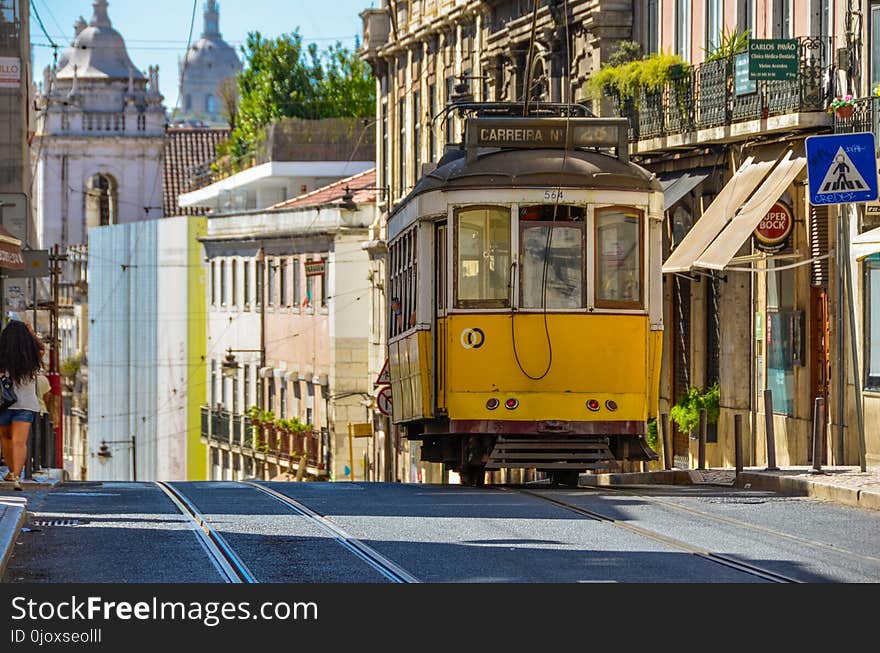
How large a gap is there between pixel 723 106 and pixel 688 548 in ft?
53.0

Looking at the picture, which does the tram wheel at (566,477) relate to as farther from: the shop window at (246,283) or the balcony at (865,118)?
the shop window at (246,283)

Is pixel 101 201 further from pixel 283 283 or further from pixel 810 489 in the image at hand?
pixel 810 489

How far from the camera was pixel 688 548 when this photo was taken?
1482cm

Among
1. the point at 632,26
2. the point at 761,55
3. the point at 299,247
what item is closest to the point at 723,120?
the point at 761,55

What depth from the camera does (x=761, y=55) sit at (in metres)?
27.7

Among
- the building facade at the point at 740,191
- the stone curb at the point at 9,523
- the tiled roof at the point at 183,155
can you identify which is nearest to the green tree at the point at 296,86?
the tiled roof at the point at 183,155

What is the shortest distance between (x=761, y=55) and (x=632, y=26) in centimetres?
931

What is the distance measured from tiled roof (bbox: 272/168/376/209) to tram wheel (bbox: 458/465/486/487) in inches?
1398

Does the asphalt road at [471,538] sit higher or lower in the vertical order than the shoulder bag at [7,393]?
lower

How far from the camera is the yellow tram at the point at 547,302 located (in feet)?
73.5

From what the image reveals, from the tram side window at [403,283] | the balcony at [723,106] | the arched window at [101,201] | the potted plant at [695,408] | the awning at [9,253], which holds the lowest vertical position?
the potted plant at [695,408]

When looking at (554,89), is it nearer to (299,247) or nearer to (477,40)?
(477,40)

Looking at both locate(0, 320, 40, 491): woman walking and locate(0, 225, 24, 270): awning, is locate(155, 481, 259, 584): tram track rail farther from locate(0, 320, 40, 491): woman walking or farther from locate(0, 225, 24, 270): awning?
locate(0, 225, 24, 270): awning

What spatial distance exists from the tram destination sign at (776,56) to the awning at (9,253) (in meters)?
9.69
